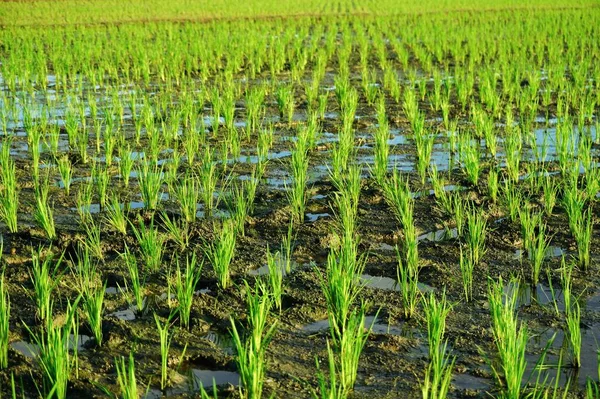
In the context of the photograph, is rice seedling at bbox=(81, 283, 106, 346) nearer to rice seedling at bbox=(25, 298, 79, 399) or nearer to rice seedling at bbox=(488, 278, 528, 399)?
rice seedling at bbox=(25, 298, 79, 399)

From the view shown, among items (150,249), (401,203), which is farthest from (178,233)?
(401,203)

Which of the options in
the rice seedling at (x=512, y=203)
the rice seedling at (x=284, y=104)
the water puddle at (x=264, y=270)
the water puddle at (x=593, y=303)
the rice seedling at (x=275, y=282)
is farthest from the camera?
the rice seedling at (x=284, y=104)

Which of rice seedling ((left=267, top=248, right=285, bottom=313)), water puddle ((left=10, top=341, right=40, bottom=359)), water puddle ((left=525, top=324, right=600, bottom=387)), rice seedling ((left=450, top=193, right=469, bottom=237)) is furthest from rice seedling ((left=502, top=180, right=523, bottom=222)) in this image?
water puddle ((left=10, top=341, right=40, bottom=359))

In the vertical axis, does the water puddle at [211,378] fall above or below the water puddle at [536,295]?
below

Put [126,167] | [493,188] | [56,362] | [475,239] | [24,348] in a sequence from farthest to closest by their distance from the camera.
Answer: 1. [126,167]
2. [493,188]
3. [475,239]
4. [24,348]
5. [56,362]

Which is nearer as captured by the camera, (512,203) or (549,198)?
(512,203)

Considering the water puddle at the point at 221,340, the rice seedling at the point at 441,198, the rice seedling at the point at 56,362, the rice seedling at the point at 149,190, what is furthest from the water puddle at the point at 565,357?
the rice seedling at the point at 149,190

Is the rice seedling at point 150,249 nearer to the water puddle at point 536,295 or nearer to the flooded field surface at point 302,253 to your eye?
the flooded field surface at point 302,253

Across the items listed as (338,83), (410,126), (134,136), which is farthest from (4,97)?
(410,126)

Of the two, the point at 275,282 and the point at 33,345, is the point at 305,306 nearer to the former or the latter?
the point at 275,282

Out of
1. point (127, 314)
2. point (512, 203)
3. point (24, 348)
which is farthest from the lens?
point (512, 203)

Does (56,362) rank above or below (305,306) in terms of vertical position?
above

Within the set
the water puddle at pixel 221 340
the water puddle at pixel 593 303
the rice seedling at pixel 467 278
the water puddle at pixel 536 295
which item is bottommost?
the water puddle at pixel 221 340

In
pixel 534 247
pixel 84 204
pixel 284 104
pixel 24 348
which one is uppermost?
pixel 284 104
